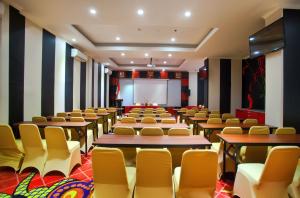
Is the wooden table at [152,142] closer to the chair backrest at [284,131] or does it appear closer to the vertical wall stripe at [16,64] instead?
the chair backrest at [284,131]

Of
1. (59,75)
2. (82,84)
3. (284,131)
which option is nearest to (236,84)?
(284,131)

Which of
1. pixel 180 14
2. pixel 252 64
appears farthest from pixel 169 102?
pixel 180 14

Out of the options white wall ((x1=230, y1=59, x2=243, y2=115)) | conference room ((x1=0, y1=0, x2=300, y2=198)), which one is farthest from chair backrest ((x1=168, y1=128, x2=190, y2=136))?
white wall ((x1=230, y1=59, x2=243, y2=115))

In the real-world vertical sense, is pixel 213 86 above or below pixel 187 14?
below

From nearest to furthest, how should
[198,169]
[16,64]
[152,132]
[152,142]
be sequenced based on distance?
[198,169], [152,142], [152,132], [16,64]

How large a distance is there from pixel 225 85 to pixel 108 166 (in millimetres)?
9138

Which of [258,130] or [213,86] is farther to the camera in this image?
[213,86]

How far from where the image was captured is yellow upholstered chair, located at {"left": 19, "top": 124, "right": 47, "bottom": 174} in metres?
3.62

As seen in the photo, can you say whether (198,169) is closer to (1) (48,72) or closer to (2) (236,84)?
(1) (48,72)

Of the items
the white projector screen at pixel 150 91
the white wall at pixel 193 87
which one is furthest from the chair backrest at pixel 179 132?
the white wall at pixel 193 87

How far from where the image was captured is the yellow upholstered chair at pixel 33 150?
11.9 ft

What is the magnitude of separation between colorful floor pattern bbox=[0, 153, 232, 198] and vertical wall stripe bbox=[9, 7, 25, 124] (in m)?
1.51

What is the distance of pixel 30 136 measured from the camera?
3.64m

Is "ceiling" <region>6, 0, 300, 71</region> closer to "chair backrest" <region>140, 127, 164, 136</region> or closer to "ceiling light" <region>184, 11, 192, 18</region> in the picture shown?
"ceiling light" <region>184, 11, 192, 18</region>
